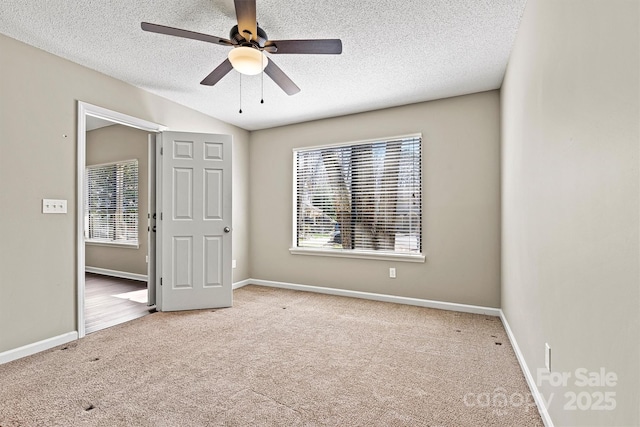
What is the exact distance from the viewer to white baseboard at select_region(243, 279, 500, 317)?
3535 millimetres

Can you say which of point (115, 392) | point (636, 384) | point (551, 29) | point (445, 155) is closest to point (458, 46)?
point (551, 29)

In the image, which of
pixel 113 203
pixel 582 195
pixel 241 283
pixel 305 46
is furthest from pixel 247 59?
pixel 113 203

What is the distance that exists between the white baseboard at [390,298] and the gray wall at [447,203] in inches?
2.3

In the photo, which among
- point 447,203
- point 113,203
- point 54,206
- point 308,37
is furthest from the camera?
point 113,203

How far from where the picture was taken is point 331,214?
4496mm

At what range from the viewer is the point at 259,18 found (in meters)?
2.23

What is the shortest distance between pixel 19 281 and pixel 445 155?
426cm

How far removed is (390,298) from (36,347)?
3549mm

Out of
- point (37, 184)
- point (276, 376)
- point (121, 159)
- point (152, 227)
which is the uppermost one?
point (121, 159)

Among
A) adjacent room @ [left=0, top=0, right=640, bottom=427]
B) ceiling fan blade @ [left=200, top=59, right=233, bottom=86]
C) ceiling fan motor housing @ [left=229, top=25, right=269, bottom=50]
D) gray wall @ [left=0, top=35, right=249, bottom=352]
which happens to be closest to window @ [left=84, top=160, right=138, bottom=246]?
adjacent room @ [left=0, top=0, right=640, bottom=427]

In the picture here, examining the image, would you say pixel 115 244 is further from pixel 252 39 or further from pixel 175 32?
pixel 252 39

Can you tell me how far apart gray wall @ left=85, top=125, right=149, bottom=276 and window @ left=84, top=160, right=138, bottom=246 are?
12 centimetres

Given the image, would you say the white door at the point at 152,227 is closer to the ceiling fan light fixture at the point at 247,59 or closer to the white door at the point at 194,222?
the white door at the point at 194,222

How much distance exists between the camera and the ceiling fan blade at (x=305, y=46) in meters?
2.06
